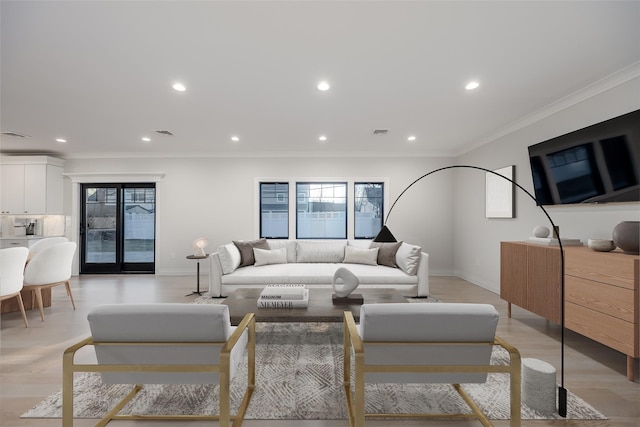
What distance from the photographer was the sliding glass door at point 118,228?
19.6 ft

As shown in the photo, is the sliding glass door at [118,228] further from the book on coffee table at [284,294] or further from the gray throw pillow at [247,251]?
the book on coffee table at [284,294]

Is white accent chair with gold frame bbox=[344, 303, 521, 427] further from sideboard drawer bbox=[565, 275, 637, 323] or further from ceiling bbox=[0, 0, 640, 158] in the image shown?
ceiling bbox=[0, 0, 640, 158]

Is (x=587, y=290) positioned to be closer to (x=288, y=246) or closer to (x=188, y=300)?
(x=288, y=246)

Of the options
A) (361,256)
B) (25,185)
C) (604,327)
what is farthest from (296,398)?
(25,185)

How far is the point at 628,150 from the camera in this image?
248 cm

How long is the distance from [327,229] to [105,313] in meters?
4.71

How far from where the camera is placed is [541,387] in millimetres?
1794

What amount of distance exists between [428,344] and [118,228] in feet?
21.3

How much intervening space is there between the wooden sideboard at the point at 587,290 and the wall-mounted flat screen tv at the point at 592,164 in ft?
1.98

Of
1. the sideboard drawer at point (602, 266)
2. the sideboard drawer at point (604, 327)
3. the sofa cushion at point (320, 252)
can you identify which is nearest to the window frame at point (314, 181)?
the sofa cushion at point (320, 252)

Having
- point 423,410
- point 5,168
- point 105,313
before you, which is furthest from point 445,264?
point 5,168

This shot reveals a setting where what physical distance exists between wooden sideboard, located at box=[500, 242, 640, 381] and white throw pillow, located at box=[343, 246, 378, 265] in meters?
1.83

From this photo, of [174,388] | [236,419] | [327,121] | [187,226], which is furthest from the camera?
[187,226]

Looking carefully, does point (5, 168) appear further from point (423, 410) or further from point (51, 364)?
point (423, 410)
